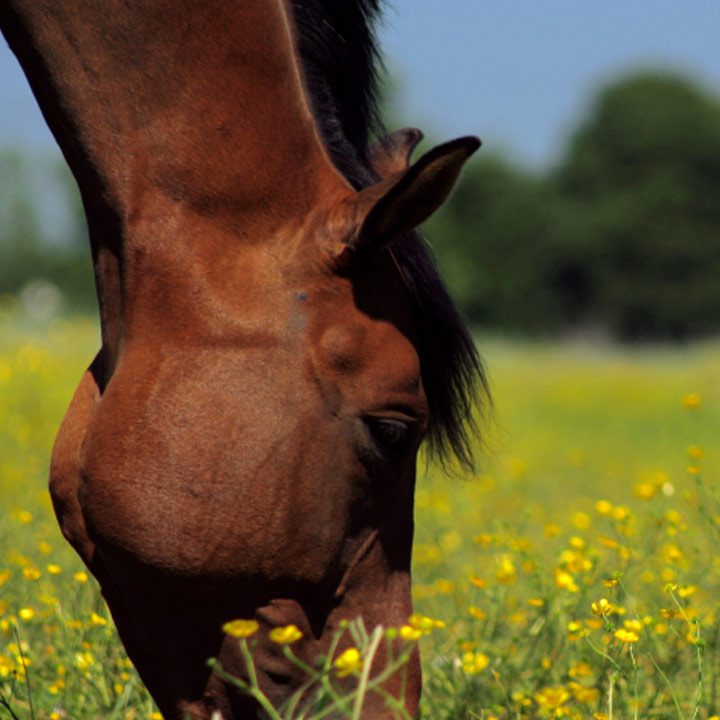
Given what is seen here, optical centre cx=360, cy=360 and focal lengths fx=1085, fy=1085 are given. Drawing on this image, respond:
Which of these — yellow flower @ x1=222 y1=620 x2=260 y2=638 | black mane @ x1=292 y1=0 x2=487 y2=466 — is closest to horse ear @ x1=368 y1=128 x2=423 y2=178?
black mane @ x1=292 y1=0 x2=487 y2=466

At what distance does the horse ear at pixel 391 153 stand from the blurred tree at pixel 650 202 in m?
51.3

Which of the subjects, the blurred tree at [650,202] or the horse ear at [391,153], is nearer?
the horse ear at [391,153]

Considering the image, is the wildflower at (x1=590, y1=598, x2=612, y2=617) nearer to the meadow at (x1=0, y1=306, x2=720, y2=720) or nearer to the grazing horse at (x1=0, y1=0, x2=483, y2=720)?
the meadow at (x1=0, y1=306, x2=720, y2=720)

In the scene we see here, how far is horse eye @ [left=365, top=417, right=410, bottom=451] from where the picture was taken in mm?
2004

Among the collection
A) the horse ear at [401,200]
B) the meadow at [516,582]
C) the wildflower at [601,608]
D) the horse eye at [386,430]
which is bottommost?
the meadow at [516,582]

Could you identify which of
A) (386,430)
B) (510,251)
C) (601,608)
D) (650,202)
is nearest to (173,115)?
(386,430)

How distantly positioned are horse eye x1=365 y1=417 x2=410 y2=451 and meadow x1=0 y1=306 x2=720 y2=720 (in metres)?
0.34

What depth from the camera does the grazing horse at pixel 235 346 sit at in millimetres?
1933

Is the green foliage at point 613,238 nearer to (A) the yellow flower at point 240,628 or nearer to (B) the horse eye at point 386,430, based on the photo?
(B) the horse eye at point 386,430

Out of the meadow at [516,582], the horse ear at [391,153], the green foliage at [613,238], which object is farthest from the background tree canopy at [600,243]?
the horse ear at [391,153]

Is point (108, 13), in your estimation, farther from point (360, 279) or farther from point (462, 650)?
point (462, 650)

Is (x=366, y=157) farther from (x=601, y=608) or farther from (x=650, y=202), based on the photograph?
(x=650, y=202)

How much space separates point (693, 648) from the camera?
3.37 metres

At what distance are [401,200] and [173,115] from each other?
505 mm
